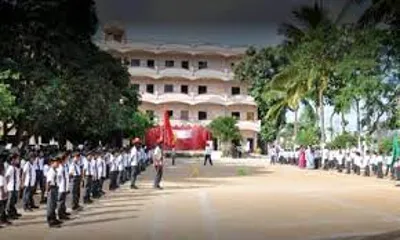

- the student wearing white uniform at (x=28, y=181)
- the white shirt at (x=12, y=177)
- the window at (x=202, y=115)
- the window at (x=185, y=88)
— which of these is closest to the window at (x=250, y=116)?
the window at (x=202, y=115)

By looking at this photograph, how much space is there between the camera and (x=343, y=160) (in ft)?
142

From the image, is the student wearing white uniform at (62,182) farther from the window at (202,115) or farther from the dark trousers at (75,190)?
the window at (202,115)

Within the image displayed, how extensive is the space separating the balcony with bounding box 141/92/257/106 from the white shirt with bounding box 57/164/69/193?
65.4 meters

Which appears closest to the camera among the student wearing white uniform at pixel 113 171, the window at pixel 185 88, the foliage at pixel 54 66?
the student wearing white uniform at pixel 113 171

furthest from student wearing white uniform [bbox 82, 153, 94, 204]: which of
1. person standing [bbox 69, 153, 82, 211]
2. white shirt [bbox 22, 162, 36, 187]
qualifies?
white shirt [bbox 22, 162, 36, 187]

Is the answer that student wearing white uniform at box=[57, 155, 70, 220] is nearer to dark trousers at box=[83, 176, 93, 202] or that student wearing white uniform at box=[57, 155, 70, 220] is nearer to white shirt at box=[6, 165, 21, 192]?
white shirt at box=[6, 165, 21, 192]

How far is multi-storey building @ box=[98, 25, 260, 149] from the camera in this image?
269 feet

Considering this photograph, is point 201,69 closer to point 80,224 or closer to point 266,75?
point 266,75

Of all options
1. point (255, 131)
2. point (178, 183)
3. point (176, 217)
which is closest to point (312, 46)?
point (178, 183)

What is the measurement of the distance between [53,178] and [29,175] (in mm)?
2638

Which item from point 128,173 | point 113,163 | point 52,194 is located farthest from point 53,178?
point 128,173

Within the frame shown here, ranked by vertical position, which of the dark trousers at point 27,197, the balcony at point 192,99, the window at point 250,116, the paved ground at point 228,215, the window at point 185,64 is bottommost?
the paved ground at point 228,215

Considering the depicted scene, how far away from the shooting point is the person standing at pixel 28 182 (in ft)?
59.3

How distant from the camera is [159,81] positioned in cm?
8306
